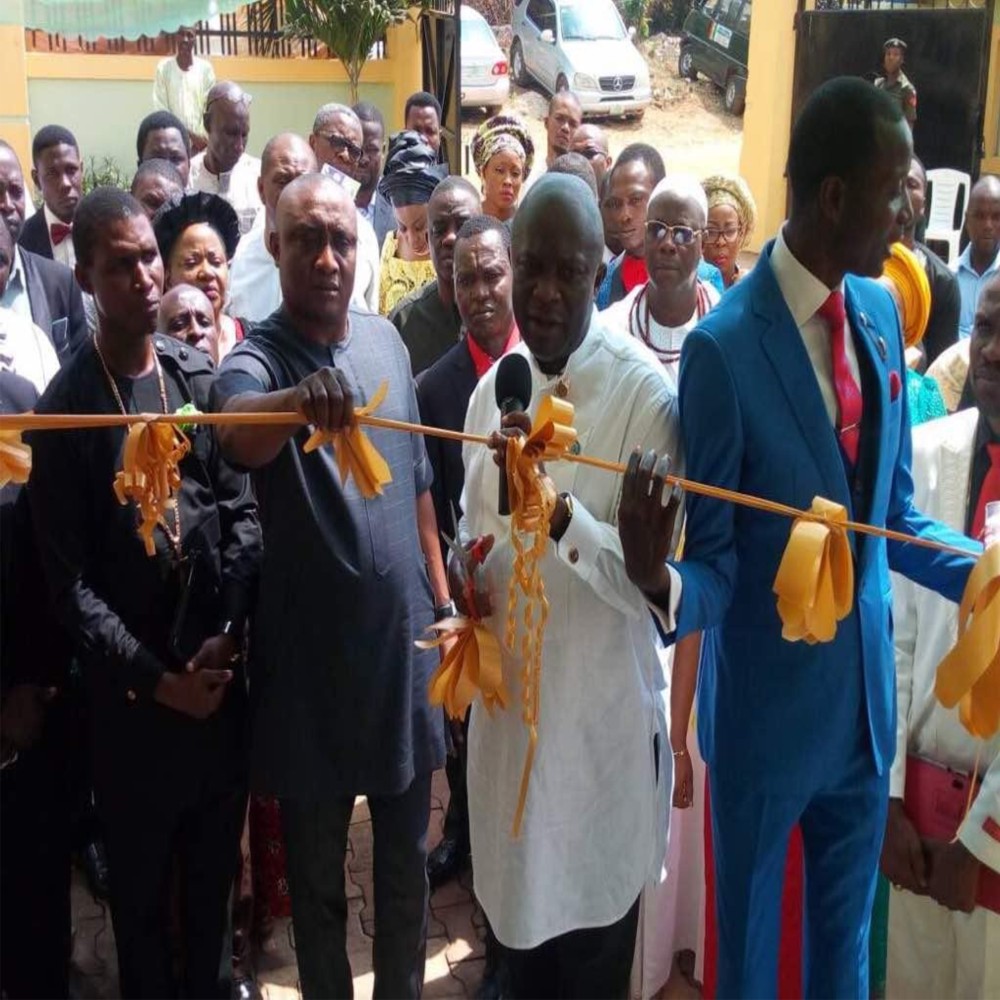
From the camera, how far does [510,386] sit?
Result: 261 cm

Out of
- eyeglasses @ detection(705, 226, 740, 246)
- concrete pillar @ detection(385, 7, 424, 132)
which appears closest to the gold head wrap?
eyeglasses @ detection(705, 226, 740, 246)

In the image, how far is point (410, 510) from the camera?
123 inches

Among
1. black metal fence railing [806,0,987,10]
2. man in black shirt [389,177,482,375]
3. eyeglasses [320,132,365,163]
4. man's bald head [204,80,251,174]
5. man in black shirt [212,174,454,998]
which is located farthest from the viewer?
black metal fence railing [806,0,987,10]

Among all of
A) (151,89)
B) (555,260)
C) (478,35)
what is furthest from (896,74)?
(555,260)

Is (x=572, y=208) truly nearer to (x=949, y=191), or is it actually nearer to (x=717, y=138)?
(x=949, y=191)

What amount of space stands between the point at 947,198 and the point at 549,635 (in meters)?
11.1

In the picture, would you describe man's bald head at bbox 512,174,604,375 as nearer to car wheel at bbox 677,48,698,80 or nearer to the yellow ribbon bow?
the yellow ribbon bow

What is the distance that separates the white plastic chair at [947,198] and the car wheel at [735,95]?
1017cm

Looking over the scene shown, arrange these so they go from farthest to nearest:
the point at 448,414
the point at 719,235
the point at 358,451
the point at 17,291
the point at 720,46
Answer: the point at 720,46
the point at 719,235
the point at 17,291
the point at 448,414
the point at 358,451

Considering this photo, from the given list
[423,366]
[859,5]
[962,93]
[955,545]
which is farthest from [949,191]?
[955,545]

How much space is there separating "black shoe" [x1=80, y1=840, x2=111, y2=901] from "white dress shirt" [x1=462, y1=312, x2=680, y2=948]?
6.55 ft

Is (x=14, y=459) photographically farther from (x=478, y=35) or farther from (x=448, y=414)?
(x=478, y=35)

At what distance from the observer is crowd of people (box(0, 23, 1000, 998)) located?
8.33ft

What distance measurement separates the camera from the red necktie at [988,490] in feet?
9.59
